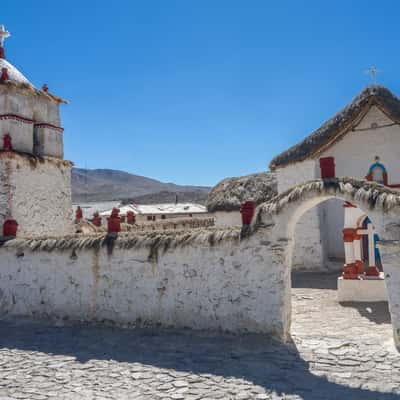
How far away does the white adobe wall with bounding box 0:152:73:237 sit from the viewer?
11.2 meters

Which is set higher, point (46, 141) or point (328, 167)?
point (46, 141)

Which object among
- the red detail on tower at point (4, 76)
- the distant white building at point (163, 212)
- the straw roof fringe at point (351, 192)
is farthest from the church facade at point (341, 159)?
the distant white building at point (163, 212)

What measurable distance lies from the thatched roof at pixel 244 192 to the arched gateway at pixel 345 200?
10.3 metres

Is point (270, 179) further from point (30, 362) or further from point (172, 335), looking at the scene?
point (30, 362)

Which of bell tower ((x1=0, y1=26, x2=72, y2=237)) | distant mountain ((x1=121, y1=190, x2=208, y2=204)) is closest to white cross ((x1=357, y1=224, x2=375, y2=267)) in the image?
bell tower ((x1=0, y1=26, x2=72, y2=237))

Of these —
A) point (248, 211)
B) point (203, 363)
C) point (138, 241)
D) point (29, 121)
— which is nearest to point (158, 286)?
point (138, 241)

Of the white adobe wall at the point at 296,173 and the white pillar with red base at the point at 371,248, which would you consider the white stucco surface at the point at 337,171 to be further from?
the white pillar with red base at the point at 371,248

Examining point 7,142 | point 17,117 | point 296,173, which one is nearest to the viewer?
point 7,142

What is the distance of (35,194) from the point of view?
12055 mm

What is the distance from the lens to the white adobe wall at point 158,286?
6770 millimetres

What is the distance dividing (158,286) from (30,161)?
21.6 ft

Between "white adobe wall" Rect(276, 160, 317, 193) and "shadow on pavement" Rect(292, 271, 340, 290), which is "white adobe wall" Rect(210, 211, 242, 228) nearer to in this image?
"white adobe wall" Rect(276, 160, 317, 193)

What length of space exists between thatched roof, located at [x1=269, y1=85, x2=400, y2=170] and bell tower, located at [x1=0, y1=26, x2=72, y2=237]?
302 inches

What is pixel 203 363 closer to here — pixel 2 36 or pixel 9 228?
pixel 9 228
